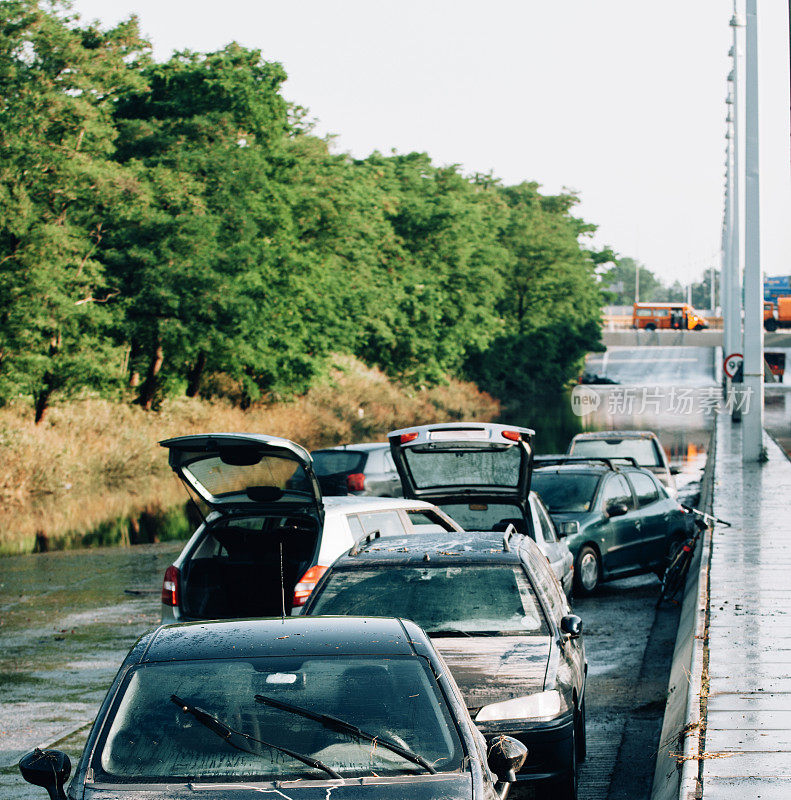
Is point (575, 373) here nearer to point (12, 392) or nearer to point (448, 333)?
point (448, 333)

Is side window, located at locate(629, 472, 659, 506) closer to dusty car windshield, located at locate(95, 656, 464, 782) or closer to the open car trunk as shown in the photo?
the open car trunk

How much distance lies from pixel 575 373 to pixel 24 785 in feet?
287

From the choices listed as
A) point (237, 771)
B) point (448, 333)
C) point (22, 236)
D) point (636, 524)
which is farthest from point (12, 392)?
point (448, 333)

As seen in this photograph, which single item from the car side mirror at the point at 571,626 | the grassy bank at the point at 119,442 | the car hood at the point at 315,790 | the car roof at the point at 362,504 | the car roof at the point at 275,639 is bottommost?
the grassy bank at the point at 119,442

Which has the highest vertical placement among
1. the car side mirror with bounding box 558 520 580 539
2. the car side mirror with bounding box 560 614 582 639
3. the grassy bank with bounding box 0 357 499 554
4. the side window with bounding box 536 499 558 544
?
the car side mirror with bounding box 560 614 582 639

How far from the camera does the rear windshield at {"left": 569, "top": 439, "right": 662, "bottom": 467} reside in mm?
20484

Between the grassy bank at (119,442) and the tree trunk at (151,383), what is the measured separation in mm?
1324

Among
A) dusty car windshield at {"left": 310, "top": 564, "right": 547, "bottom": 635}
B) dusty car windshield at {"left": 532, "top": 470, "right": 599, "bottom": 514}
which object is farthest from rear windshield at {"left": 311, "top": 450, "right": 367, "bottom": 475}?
dusty car windshield at {"left": 310, "top": 564, "right": 547, "bottom": 635}

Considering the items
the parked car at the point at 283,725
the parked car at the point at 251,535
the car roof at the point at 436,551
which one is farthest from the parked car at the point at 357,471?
the parked car at the point at 283,725

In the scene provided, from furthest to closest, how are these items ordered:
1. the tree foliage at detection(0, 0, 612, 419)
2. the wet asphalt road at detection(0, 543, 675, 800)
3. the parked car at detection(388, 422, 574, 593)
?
the tree foliage at detection(0, 0, 612, 419), the parked car at detection(388, 422, 574, 593), the wet asphalt road at detection(0, 543, 675, 800)

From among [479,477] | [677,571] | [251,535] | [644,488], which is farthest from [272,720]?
[644,488]

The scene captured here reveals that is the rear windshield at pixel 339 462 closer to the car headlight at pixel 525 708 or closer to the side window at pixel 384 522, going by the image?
the side window at pixel 384 522

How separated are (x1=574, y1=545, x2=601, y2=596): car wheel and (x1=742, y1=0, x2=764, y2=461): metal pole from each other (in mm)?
13930

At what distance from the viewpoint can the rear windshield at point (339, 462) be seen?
67.9ft
